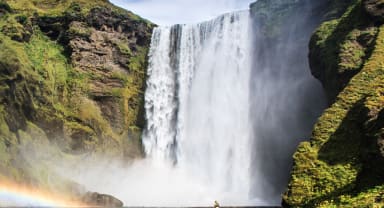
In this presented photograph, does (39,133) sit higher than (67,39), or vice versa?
(67,39)

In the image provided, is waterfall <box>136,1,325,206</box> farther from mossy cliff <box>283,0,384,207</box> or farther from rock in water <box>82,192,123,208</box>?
mossy cliff <box>283,0,384,207</box>

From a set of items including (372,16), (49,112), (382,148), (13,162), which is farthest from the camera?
(49,112)

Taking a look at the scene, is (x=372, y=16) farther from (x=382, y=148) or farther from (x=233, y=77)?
(x=233, y=77)

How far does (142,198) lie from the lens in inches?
1617

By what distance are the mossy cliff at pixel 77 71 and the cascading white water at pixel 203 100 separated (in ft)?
7.29

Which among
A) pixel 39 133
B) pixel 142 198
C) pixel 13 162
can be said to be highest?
pixel 39 133

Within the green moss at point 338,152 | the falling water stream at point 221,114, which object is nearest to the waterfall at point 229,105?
the falling water stream at point 221,114

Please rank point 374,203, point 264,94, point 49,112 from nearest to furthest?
point 374,203, point 49,112, point 264,94

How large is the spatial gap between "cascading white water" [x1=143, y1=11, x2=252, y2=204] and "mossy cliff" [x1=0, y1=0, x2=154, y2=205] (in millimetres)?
2223

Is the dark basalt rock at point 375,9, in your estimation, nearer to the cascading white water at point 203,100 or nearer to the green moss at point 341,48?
the green moss at point 341,48

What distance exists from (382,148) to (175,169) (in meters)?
33.7

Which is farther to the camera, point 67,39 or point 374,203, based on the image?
point 67,39

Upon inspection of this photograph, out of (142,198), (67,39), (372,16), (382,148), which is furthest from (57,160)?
(382,148)

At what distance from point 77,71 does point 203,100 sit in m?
14.1
